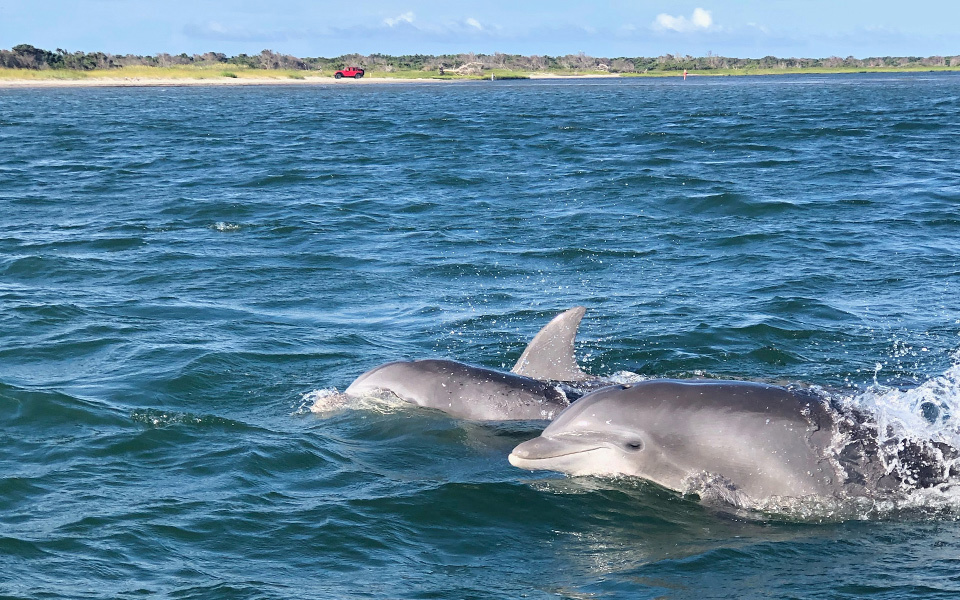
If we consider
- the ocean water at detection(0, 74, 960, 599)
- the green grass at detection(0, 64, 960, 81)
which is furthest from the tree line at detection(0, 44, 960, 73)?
the ocean water at detection(0, 74, 960, 599)

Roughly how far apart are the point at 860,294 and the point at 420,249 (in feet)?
22.2

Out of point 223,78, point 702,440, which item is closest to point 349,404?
point 702,440

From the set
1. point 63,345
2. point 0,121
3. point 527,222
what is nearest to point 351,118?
point 0,121

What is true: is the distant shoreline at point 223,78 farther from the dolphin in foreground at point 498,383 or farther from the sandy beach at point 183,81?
the dolphin in foreground at point 498,383

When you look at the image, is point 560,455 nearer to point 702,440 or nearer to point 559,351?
point 702,440

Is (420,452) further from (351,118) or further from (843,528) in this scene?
(351,118)

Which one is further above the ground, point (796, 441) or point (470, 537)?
point (796, 441)

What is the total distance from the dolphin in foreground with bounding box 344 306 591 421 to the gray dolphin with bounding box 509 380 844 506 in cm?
146

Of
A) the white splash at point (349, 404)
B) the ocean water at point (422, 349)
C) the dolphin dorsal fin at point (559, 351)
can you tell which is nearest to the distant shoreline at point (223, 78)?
the ocean water at point (422, 349)

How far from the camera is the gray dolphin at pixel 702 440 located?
6969 mm

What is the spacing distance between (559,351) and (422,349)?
93.0 inches

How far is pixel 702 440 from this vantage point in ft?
23.5

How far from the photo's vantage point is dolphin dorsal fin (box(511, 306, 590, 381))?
959 centimetres

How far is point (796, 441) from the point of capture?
275 inches
